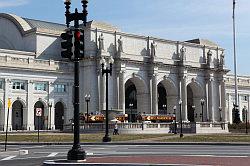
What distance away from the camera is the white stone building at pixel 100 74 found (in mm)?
98250

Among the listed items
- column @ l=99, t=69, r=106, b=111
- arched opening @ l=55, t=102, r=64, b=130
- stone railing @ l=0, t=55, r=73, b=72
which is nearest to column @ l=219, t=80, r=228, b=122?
column @ l=99, t=69, r=106, b=111

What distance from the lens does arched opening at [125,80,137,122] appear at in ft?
395

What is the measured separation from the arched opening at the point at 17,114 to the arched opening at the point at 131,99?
2938 cm

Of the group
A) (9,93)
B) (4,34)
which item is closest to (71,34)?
(9,93)

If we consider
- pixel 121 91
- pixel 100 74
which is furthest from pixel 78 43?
pixel 121 91

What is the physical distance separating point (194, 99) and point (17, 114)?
172 feet

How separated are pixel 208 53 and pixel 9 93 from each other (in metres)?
60.1

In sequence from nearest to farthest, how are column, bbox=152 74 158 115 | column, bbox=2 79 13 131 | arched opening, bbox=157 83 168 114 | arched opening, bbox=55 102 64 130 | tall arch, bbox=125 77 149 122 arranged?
column, bbox=2 79 13 131
arched opening, bbox=55 102 64 130
column, bbox=152 74 158 115
tall arch, bbox=125 77 149 122
arched opening, bbox=157 83 168 114

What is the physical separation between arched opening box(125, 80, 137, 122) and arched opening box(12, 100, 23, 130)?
29382mm

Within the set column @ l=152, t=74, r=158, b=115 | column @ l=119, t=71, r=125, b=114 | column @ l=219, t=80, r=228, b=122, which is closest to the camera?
column @ l=119, t=71, r=125, b=114

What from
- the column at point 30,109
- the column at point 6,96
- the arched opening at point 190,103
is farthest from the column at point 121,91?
the arched opening at point 190,103

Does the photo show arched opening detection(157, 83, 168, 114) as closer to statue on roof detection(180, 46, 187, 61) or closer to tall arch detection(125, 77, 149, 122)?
tall arch detection(125, 77, 149, 122)

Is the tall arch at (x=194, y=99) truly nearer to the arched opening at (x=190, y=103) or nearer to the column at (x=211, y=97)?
the arched opening at (x=190, y=103)

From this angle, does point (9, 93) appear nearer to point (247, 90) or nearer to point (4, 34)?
point (4, 34)
